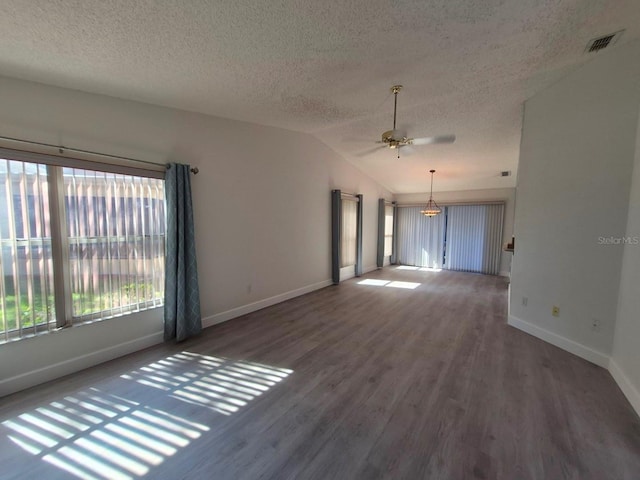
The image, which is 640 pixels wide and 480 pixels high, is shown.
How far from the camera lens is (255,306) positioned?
4.08 m

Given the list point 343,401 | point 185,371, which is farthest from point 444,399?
point 185,371

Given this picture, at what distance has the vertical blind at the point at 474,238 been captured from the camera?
7.10m

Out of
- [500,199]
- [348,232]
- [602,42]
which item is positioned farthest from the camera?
[500,199]

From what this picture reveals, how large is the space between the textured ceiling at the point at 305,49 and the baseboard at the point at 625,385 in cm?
287

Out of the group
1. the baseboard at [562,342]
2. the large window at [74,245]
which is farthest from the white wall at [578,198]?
the large window at [74,245]

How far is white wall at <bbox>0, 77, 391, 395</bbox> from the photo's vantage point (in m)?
2.18

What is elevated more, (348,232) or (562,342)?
(348,232)

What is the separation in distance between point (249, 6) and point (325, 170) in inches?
153

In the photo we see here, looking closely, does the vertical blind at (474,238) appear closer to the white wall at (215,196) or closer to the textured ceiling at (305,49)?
the white wall at (215,196)

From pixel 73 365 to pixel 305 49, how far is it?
3447 millimetres

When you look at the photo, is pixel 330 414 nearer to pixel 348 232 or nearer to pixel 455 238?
pixel 348 232

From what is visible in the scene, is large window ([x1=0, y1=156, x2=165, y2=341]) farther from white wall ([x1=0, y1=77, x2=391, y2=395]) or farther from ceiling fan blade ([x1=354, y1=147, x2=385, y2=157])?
ceiling fan blade ([x1=354, y1=147, x2=385, y2=157])

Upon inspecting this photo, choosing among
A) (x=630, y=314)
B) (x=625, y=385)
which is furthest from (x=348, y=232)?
(x=625, y=385)

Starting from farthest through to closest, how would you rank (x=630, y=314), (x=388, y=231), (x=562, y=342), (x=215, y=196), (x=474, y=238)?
(x=388, y=231) → (x=474, y=238) → (x=215, y=196) → (x=562, y=342) → (x=630, y=314)
